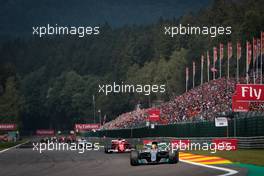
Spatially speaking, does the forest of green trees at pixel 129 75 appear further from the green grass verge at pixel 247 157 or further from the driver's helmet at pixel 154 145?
the driver's helmet at pixel 154 145

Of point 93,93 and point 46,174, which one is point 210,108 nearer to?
point 46,174

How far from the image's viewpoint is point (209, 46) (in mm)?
80938

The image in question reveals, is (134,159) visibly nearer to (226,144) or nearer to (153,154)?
(153,154)

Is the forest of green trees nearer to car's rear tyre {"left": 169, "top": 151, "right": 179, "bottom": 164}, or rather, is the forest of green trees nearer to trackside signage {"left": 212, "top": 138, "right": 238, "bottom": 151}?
trackside signage {"left": 212, "top": 138, "right": 238, "bottom": 151}

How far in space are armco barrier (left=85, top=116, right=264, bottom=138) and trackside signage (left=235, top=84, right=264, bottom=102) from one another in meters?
2.59

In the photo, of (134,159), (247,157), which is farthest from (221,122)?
(134,159)

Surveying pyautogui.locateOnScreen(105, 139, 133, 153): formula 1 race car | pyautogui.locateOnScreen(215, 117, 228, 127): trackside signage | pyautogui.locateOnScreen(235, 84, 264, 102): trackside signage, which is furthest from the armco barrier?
pyautogui.locateOnScreen(105, 139, 133, 153): formula 1 race car

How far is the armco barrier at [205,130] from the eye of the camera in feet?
107

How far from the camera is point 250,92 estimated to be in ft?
95.3

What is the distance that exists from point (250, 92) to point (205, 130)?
1145cm

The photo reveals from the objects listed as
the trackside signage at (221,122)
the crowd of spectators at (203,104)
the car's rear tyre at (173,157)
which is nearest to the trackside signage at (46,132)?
the crowd of spectators at (203,104)

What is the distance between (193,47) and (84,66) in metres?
88.4

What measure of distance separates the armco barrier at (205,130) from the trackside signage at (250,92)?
2.59m

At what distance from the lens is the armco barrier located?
107ft
